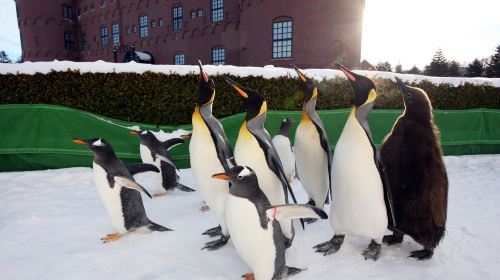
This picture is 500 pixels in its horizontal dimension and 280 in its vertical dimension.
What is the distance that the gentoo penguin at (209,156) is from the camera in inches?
115

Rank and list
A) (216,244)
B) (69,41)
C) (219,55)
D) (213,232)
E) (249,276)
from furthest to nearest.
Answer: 1. (69,41)
2. (219,55)
3. (213,232)
4. (216,244)
5. (249,276)

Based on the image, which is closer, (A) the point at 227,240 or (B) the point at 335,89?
(A) the point at 227,240

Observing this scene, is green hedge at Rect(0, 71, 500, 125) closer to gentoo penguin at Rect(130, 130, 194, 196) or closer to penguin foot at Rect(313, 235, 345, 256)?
gentoo penguin at Rect(130, 130, 194, 196)

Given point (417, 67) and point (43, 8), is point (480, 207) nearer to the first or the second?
point (43, 8)

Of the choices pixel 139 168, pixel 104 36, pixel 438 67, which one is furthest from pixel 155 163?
pixel 438 67

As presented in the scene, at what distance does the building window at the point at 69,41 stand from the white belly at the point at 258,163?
40.1 meters

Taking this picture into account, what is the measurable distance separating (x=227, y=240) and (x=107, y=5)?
119ft

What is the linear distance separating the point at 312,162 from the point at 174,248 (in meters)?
1.77

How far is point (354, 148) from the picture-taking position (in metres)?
2.47

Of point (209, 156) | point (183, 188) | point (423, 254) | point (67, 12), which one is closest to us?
point (423, 254)

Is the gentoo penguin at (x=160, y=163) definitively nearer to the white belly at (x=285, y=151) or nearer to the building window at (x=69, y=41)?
the white belly at (x=285, y=151)

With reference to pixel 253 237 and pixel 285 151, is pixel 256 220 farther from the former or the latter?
pixel 285 151

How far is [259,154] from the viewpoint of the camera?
2717mm

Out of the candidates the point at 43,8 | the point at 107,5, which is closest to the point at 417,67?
the point at 107,5
